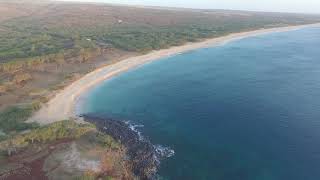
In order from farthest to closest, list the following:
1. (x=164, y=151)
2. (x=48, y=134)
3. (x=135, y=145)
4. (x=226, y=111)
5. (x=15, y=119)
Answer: (x=226, y=111)
(x=15, y=119)
(x=48, y=134)
(x=135, y=145)
(x=164, y=151)

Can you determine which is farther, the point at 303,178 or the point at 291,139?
the point at 291,139

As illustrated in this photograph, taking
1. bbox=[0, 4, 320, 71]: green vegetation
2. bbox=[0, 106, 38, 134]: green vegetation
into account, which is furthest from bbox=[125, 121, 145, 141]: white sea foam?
bbox=[0, 4, 320, 71]: green vegetation

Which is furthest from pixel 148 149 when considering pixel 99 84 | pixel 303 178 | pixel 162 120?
pixel 99 84

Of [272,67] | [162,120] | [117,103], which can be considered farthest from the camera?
[272,67]

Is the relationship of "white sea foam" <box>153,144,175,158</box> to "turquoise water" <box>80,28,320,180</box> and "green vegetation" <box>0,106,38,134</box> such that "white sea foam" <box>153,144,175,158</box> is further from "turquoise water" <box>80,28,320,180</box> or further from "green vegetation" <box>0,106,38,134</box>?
"green vegetation" <box>0,106,38,134</box>

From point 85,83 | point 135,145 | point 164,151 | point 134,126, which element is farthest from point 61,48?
point 164,151

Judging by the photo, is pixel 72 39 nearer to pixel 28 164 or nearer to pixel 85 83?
pixel 85 83

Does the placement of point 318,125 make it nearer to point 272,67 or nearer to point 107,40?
point 272,67
